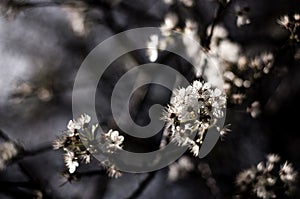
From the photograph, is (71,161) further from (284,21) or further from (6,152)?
(284,21)

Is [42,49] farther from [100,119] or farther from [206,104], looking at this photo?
[206,104]

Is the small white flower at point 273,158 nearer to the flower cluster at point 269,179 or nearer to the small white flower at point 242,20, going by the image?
the flower cluster at point 269,179

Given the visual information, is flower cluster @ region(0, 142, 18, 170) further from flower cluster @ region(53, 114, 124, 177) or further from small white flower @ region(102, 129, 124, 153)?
small white flower @ region(102, 129, 124, 153)

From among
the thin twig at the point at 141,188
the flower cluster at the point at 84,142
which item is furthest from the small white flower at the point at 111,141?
the thin twig at the point at 141,188

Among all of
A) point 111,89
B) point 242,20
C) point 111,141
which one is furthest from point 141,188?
point 242,20

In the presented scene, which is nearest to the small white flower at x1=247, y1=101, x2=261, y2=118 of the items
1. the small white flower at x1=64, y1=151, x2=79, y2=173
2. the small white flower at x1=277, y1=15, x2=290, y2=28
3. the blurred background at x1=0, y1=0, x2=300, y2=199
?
the blurred background at x1=0, y1=0, x2=300, y2=199

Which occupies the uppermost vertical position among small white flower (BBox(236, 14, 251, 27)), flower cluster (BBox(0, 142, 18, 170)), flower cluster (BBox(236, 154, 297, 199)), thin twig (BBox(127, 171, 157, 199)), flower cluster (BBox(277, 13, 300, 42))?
small white flower (BBox(236, 14, 251, 27))
